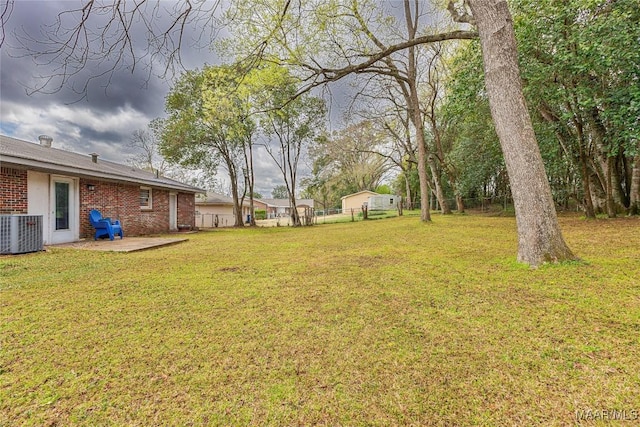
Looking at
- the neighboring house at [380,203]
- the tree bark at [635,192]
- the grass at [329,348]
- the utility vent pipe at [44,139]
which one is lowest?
the grass at [329,348]

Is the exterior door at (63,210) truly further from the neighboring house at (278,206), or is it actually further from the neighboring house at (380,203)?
the neighboring house at (278,206)

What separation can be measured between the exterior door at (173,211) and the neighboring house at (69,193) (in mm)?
584

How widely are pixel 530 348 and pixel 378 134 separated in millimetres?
22298

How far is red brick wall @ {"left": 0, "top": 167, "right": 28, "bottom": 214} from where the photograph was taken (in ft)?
21.3

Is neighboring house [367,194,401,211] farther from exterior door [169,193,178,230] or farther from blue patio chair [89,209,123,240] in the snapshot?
blue patio chair [89,209,123,240]

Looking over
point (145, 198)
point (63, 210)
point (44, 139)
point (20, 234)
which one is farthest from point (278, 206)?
point (20, 234)

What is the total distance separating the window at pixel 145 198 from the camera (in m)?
11.5

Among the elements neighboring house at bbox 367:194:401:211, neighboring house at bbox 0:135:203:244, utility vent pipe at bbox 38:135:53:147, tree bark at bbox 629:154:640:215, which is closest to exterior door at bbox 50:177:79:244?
neighboring house at bbox 0:135:203:244

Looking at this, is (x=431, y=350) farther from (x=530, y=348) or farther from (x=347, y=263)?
(x=347, y=263)

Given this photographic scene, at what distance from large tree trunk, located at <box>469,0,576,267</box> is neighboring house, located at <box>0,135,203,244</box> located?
994cm

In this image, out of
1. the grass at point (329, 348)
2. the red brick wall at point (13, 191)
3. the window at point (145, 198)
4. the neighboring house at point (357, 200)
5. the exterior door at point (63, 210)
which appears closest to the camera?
the grass at point (329, 348)

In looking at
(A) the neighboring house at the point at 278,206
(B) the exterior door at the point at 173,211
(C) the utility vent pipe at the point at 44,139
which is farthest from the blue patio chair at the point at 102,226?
(A) the neighboring house at the point at 278,206

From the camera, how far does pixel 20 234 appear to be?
19.1ft

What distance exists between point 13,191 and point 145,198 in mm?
5107
